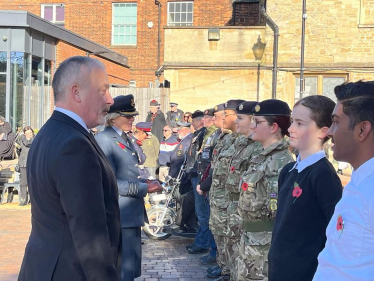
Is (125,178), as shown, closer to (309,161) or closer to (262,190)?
(262,190)

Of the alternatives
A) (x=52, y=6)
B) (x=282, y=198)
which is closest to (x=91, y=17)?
(x=52, y=6)

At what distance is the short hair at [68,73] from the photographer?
299 cm

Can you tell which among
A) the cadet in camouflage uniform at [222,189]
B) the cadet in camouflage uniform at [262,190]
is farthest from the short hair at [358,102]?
the cadet in camouflage uniform at [222,189]

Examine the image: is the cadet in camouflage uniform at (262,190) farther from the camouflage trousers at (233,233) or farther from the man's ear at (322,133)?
the camouflage trousers at (233,233)

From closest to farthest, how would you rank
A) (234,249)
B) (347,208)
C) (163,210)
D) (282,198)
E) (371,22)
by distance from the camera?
(347,208) → (282,198) → (234,249) → (163,210) → (371,22)

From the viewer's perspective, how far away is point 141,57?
36375mm

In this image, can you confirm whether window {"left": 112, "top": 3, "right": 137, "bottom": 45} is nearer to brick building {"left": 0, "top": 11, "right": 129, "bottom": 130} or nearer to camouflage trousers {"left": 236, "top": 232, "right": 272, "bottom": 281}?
brick building {"left": 0, "top": 11, "right": 129, "bottom": 130}

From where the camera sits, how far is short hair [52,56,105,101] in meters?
2.99

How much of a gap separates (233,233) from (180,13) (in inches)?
1238

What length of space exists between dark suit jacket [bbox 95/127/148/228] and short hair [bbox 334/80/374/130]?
326 centimetres

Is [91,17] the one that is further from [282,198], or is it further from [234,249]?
[282,198]

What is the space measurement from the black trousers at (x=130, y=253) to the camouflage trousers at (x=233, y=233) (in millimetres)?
1071

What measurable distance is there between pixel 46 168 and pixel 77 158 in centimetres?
17

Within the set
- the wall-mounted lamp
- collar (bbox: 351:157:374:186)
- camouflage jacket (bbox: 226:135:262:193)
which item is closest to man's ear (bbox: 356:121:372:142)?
collar (bbox: 351:157:374:186)
